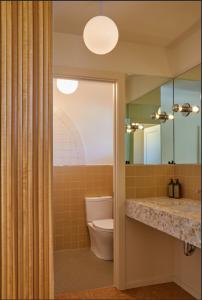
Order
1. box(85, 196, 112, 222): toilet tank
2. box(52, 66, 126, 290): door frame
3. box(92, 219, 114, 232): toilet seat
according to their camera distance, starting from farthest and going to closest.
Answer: box(85, 196, 112, 222): toilet tank < box(92, 219, 114, 232): toilet seat < box(52, 66, 126, 290): door frame

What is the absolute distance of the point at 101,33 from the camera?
76 cm

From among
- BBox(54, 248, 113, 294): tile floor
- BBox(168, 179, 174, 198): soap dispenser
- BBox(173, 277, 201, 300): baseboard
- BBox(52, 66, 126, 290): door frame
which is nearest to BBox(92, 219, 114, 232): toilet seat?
BBox(54, 248, 113, 294): tile floor

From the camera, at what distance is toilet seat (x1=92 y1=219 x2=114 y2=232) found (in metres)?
2.07

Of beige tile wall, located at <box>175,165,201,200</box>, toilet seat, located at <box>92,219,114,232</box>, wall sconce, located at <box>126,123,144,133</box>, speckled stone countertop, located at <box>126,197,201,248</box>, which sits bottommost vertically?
toilet seat, located at <box>92,219,114,232</box>

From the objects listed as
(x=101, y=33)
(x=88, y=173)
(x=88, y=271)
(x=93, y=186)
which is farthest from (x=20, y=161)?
(x=93, y=186)

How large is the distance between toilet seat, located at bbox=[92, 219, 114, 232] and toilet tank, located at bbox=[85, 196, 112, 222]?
0.19 ft

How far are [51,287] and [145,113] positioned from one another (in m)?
1.14

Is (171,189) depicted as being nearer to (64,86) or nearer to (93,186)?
(64,86)

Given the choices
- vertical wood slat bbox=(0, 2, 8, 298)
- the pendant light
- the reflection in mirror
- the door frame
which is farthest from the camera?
the door frame

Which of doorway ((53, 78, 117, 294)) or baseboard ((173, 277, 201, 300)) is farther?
doorway ((53, 78, 117, 294))

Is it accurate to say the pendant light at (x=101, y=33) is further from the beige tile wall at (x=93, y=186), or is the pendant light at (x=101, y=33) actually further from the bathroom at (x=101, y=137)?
the beige tile wall at (x=93, y=186)

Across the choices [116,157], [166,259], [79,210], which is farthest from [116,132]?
[166,259]

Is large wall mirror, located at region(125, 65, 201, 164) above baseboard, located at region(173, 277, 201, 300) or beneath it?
above

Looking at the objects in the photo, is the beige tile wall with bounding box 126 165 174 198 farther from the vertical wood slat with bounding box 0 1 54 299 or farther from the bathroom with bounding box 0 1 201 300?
the vertical wood slat with bounding box 0 1 54 299
